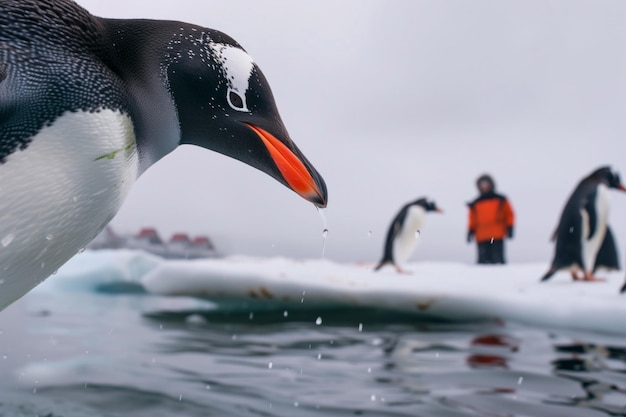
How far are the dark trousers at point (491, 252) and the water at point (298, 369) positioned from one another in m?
4.06

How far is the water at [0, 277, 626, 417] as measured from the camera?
145cm

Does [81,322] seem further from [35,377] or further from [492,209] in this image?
[492,209]

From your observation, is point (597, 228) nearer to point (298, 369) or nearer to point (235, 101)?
point (298, 369)

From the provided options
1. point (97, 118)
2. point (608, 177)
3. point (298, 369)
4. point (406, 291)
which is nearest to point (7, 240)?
point (97, 118)

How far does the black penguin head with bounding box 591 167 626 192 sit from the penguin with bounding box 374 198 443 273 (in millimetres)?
1901

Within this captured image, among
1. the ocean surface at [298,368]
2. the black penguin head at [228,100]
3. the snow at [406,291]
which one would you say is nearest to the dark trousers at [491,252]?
the snow at [406,291]

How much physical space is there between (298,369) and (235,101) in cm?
97

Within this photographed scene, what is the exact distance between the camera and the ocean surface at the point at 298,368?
1454mm

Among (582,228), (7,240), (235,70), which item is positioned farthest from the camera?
(582,228)

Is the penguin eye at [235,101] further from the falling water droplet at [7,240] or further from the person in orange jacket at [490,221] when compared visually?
the person in orange jacket at [490,221]

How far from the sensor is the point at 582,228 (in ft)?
16.5

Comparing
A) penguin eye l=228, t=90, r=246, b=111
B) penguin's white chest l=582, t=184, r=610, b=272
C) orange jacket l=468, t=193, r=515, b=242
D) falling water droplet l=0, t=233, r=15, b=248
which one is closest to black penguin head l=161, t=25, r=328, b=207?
penguin eye l=228, t=90, r=246, b=111

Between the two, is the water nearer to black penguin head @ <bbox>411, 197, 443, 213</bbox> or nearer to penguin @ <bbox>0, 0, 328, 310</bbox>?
penguin @ <bbox>0, 0, 328, 310</bbox>

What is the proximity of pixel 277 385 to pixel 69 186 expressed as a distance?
83 centimetres
